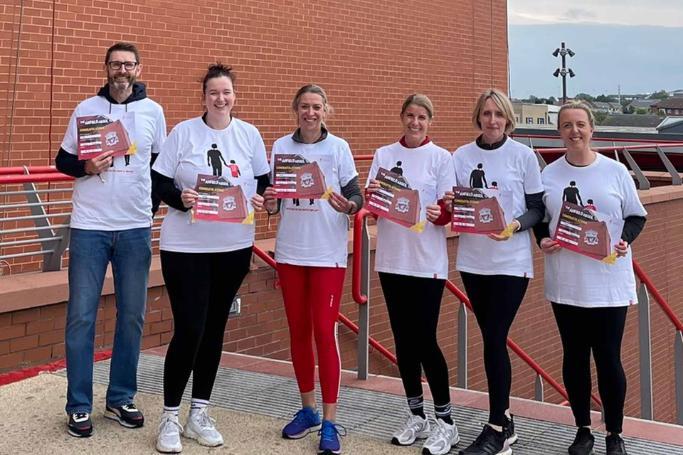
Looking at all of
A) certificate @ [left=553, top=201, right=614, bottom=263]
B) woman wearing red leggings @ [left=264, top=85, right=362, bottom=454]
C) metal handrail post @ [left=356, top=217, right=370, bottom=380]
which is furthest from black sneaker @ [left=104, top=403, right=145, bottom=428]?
certificate @ [left=553, top=201, right=614, bottom=263]

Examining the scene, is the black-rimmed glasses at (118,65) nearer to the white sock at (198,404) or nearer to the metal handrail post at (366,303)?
the white sock at (198,404)

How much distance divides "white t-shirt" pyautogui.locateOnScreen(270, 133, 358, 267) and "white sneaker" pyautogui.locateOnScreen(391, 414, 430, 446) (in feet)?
3.20

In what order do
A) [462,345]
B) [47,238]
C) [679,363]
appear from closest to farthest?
[47,238] → [679,363] → [462,345]

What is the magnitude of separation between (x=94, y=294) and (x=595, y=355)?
8.93 ft

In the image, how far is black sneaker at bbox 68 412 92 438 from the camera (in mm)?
4418

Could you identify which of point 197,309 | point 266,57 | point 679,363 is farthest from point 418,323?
point 266,57

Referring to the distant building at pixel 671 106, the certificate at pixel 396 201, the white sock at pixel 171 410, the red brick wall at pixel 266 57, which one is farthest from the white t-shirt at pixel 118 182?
the distant building at pixel 671 106

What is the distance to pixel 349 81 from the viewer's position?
10.2 m

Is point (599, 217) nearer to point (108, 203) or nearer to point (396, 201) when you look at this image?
point (396, 201)

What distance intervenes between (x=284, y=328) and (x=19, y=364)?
8.54 ft

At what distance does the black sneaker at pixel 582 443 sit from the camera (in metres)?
4.29

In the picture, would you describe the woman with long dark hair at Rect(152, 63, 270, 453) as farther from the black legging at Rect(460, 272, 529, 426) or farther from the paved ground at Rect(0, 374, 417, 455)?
the black legging at Rect(460, 272, 529, 426)

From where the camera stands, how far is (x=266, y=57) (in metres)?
9.07

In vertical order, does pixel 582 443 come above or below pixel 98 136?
below
